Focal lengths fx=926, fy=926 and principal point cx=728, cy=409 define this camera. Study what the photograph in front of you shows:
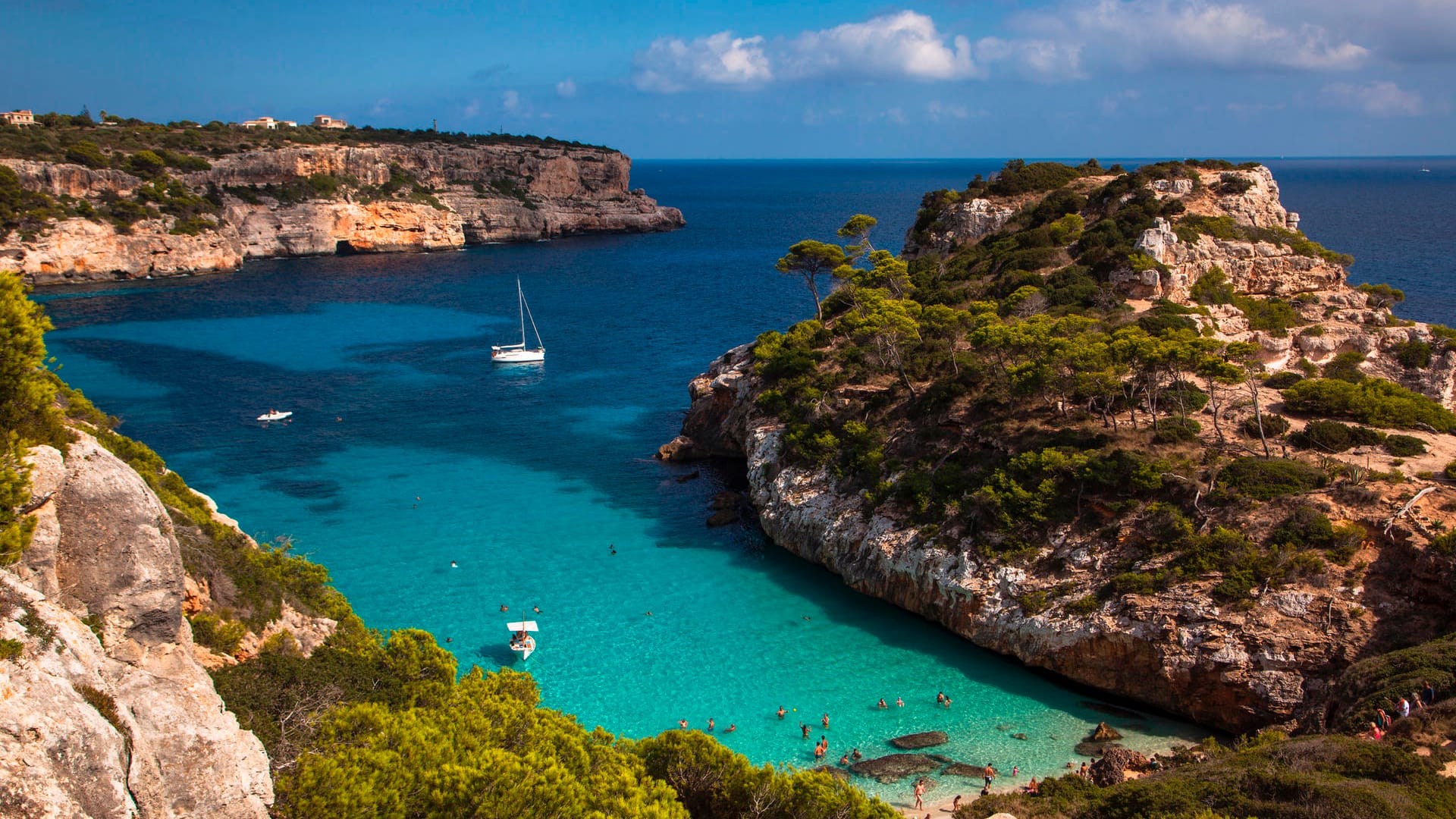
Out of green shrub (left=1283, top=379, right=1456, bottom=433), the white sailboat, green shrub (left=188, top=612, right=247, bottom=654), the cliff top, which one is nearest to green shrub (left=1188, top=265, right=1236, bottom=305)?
green shrub (left=1283, top=379, right=1456, bottom=433)

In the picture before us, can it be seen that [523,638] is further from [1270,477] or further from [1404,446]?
[1404,446]

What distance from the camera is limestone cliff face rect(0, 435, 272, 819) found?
9.80 m

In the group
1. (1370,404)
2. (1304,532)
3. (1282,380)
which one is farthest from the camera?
(1282,380)

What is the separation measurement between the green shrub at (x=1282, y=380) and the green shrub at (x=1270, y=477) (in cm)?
770

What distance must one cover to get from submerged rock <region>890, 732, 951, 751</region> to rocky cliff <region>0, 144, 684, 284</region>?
321ft

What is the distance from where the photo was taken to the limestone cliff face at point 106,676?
9.80 meters

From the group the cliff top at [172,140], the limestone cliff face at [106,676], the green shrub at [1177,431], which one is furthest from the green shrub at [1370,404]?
the cliff top at [172,140]

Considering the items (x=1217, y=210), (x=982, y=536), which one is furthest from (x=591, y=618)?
(x=1217, y=210)

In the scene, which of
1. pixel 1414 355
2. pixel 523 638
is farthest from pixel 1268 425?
pixel 523 638

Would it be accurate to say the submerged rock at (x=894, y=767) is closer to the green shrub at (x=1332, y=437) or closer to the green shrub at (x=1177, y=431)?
the green shrub at (x=1177, y=431)

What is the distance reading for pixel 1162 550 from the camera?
2789 cm

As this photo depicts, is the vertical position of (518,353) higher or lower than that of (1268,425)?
lower

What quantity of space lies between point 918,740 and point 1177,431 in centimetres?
1404

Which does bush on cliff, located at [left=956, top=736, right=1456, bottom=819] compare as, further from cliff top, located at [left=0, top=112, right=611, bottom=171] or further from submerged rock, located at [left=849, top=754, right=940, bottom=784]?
cliff top, located at [left=0, top=112, right=611, bottom=171]
